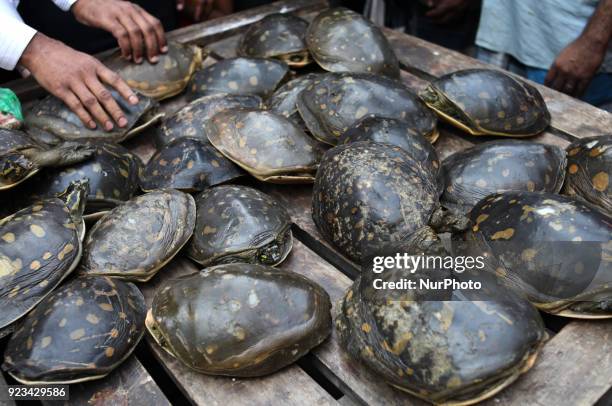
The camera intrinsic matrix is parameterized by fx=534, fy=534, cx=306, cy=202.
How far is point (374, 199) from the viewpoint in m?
1.35

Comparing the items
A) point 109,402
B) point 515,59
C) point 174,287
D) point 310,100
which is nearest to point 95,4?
point 310,100

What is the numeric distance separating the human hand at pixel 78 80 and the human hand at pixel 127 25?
230 millimetres

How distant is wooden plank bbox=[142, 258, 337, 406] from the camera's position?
44.9 inches

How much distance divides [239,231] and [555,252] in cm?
76

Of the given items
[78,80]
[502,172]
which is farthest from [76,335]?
[502,172]

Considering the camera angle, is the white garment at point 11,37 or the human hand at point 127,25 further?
the human hand at point 127,25

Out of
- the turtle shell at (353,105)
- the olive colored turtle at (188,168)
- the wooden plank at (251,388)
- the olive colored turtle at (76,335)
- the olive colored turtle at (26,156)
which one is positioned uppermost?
the turtle shell at (353,105)

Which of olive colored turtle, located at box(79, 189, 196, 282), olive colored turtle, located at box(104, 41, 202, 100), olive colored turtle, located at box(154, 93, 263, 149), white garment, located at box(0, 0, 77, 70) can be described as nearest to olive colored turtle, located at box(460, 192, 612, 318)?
olive colored turtle, located at box(79, 189, 196, 282)

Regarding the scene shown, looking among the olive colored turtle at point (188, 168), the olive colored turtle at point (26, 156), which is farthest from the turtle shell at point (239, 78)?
the olive colored turtle at point (26, 156)

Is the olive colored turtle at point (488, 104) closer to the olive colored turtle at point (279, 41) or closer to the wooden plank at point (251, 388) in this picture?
the olive colored turtle at point (279, 41)

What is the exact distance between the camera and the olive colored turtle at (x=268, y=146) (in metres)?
1.60

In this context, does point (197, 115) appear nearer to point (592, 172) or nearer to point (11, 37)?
point (11, 37)

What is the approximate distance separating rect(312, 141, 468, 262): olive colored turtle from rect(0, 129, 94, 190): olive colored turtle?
0.73m

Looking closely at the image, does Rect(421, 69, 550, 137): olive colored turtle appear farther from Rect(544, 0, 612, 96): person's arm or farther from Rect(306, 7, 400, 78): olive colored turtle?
Rect(544, 0, 612, 96): person's arm
